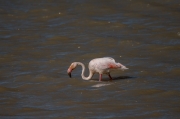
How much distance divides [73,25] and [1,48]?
2459 mm

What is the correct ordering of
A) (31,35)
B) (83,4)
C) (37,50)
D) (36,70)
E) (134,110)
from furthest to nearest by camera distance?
(83,4)
(31,35)
(37,50)
(36,70)
(134,110)

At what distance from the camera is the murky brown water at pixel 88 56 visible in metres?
11.9

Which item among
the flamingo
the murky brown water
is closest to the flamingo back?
the flamingo

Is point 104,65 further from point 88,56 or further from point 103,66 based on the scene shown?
point 88,56

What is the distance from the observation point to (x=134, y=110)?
37.7 ft

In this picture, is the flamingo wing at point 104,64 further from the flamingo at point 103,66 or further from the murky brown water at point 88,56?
the murky brown water at point 88,56

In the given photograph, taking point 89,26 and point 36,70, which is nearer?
point 36,70

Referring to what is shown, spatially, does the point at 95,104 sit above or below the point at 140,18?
below

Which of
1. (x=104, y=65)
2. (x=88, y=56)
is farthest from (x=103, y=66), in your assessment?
(x=88, y=56)

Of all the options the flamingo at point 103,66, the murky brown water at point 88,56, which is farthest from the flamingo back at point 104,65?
the murky brown water at point 88,56

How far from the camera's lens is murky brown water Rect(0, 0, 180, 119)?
11.9m

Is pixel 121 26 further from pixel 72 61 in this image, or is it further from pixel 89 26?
pixel 72 61

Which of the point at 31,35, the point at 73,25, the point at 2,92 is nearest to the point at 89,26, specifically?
the point at 73,25

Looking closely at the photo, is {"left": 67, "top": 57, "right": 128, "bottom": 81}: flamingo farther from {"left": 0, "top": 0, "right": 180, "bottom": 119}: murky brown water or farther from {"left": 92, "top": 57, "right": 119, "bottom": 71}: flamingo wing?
{"left": 0, "top": 0, "right": 180, "bottom": 119}: murky brown water
